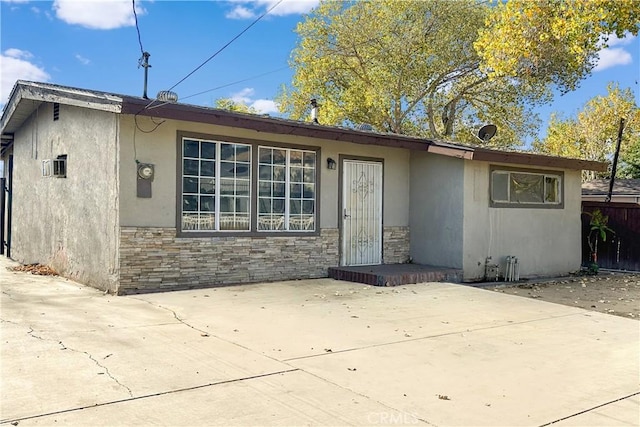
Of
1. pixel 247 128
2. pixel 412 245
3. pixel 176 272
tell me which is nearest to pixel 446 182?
pixel 412 245

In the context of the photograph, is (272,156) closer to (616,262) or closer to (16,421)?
(16,421)

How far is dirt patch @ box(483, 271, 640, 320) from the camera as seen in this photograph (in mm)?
8422

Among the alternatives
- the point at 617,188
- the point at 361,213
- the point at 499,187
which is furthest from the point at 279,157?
the point at 617,188

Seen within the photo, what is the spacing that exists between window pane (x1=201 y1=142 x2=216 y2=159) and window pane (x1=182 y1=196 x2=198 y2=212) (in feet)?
2.42

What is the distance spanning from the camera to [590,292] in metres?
10.0

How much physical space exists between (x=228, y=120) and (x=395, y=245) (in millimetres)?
4984

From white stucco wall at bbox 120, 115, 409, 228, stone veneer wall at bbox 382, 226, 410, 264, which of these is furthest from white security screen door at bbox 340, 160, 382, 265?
white stucco wall at bbox 120, 115, 409, 228

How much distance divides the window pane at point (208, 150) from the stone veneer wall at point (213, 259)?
1.39 metres

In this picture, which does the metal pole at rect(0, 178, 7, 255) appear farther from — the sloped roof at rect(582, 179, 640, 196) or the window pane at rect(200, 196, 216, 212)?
the sloped roof at rect(582, 179, 640, 196)

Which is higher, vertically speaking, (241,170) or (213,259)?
(241,170)

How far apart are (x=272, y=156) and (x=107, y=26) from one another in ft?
15.3

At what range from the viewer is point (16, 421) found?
3.24 meters

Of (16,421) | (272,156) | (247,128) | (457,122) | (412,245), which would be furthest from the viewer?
(457,122)

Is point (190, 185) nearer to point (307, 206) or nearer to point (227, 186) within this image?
point (227, 186)
